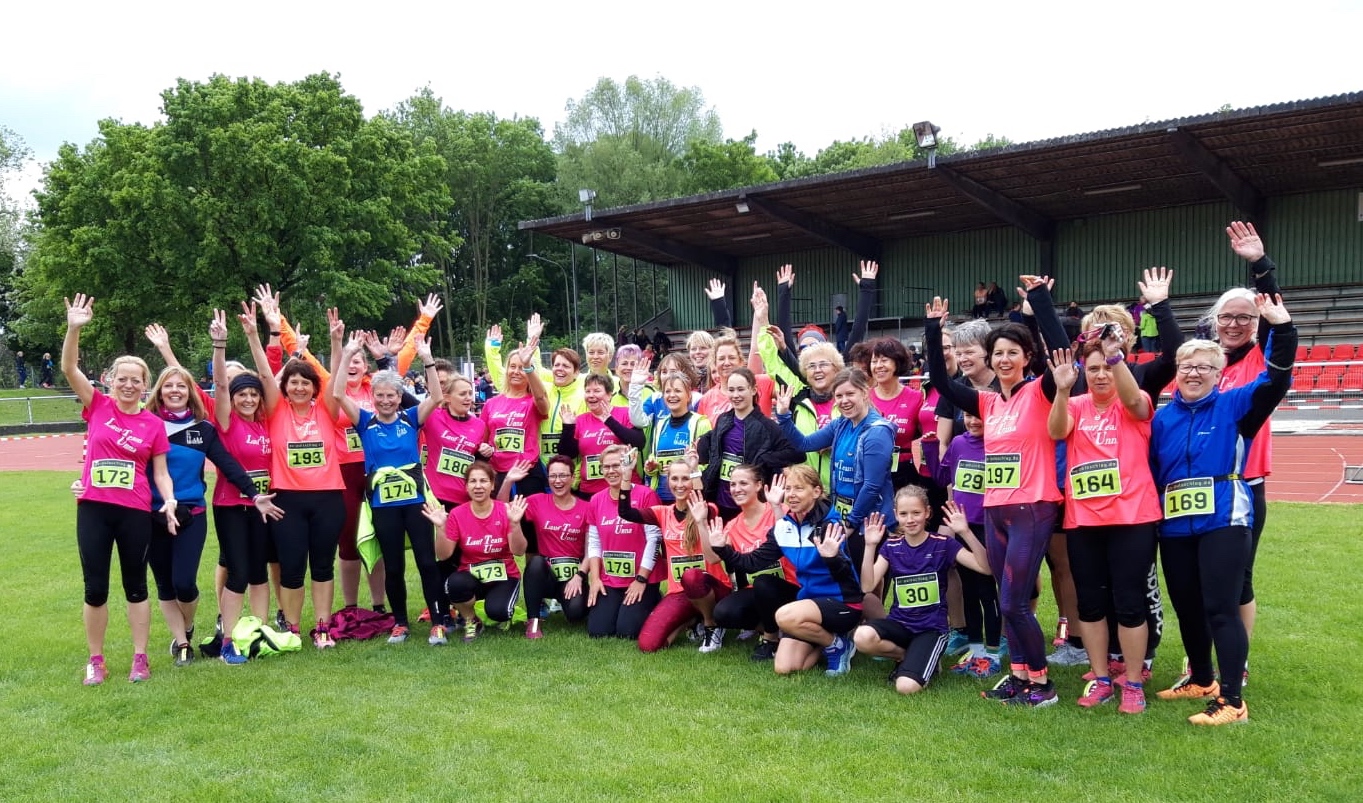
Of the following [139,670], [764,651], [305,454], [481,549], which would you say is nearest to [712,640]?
[764,651]

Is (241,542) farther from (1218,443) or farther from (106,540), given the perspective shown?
(1218,443)

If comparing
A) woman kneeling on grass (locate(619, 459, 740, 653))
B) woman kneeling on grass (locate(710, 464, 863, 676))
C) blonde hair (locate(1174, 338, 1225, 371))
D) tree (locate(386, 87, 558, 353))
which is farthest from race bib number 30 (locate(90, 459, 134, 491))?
tree (locate(386, 87, 558, 353))

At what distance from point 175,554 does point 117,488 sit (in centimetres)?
58

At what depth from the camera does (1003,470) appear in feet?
14.9

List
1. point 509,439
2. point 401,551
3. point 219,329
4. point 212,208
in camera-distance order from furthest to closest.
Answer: point 212,208 → point 509,439 → point 401,551 → point 219,329

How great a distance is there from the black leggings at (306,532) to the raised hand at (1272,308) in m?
5.13

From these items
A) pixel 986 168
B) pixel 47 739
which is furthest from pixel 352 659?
pixel 986 168

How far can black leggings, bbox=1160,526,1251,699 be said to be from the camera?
4.11 m

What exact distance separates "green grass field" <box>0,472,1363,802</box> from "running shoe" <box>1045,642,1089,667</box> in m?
0.11

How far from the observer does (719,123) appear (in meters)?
51.4

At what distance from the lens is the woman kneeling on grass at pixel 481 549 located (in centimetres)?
629

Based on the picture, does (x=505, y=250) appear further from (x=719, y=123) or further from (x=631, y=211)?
(x=631, y=211)

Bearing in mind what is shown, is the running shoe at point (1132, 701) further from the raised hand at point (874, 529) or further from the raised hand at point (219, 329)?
the raised hand at point (219, 329)

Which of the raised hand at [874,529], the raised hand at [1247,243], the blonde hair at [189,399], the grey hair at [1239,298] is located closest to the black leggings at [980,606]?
the raised hand at [874,529]
